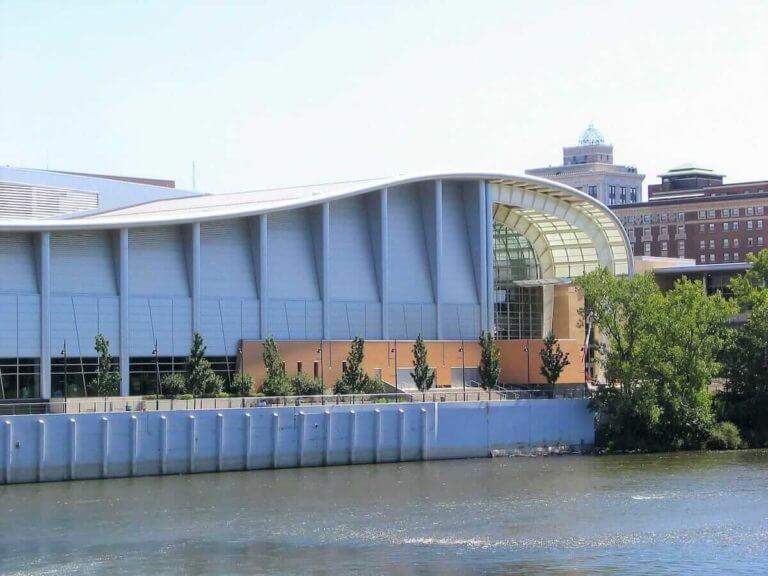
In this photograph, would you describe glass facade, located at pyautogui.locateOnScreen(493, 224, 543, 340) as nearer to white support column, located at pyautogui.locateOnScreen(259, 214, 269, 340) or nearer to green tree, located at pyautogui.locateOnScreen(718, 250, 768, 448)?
green tree, located at pyautogui.locateOnScreen(718, 250, 768, 448)

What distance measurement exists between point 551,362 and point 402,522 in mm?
36905

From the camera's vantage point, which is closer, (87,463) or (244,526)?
(244,526)

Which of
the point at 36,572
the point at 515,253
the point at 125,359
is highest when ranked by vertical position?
the point at 515,253

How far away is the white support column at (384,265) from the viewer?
321 ft

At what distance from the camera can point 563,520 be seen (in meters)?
62.2

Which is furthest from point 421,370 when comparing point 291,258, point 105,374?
point 105,374

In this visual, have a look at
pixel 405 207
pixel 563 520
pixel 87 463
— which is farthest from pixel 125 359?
pixel 563 520

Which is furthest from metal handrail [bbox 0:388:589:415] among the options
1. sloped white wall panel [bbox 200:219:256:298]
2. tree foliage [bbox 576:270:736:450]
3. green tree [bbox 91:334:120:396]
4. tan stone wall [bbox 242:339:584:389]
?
sloped white wall panel [bbox 200:219:256:298]

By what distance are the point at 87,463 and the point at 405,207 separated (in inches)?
1307

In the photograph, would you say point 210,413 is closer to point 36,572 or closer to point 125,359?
point 125,359

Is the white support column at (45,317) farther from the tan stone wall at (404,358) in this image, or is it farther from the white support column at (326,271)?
the white support column at (326,271)

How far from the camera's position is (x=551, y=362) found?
3824 inches

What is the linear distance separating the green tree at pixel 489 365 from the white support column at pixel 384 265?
5748 millimetres

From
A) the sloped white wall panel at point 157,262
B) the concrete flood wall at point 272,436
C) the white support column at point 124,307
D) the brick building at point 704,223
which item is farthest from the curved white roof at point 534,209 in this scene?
the brick building at point 704,223
